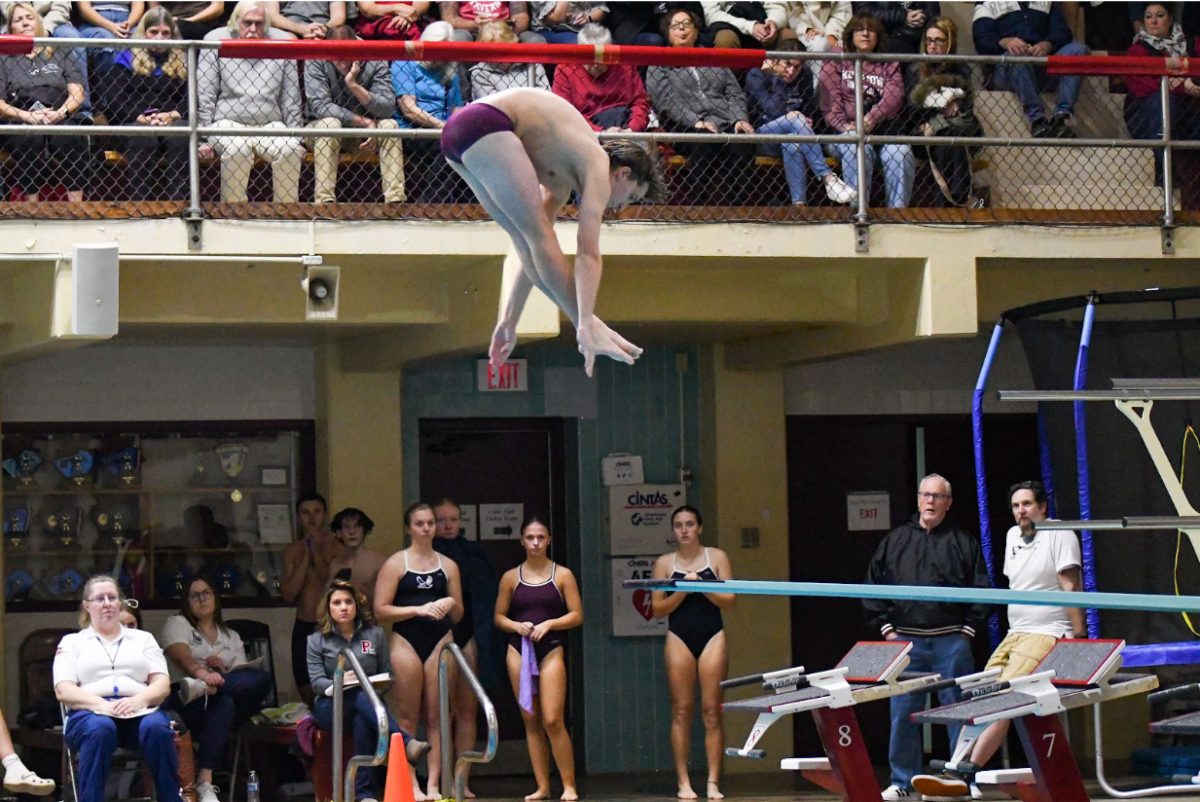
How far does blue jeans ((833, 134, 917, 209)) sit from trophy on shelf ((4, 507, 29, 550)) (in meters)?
5.71

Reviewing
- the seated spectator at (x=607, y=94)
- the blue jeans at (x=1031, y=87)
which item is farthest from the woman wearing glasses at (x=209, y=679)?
the blue jeans at (x=1031, y=87)

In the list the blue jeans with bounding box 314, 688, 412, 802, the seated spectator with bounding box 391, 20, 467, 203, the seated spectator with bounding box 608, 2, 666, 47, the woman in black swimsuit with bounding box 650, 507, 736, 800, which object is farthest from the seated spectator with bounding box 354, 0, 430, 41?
the blue jeans with bounding box 314, 688, 412, 802

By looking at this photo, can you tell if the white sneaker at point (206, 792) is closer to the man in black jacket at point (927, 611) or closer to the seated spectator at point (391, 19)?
the man in black jacket at point (927, 611)

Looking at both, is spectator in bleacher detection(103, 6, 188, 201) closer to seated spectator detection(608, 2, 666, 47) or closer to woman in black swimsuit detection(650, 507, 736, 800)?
seated spectator detection(608, 2, 666, 47)

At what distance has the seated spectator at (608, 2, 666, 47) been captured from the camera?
10.6 metres

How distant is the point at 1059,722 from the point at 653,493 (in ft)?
17.1

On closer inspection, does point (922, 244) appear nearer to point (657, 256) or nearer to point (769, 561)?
point (657, 256)

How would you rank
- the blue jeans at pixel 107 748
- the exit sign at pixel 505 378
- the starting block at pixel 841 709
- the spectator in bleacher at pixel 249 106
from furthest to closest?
the exit sign at pixel 505 378
the spectator in bleacher at pixel 249 106
the blue jeans at pixel 107 748
the starting block at pixel 841 709

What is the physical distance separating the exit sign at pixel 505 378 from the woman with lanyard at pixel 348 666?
296cm

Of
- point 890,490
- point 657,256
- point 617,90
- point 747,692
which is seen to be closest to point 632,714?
point 747,692

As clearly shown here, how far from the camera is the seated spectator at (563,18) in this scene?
1059 cm

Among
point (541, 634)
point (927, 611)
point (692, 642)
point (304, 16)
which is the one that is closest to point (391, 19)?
point (304, 16)

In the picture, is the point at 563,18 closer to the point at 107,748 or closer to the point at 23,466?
the point at 23,466

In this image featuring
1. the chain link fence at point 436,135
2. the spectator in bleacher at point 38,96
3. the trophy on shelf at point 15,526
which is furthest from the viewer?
the trophy on shelf at point 15,526
